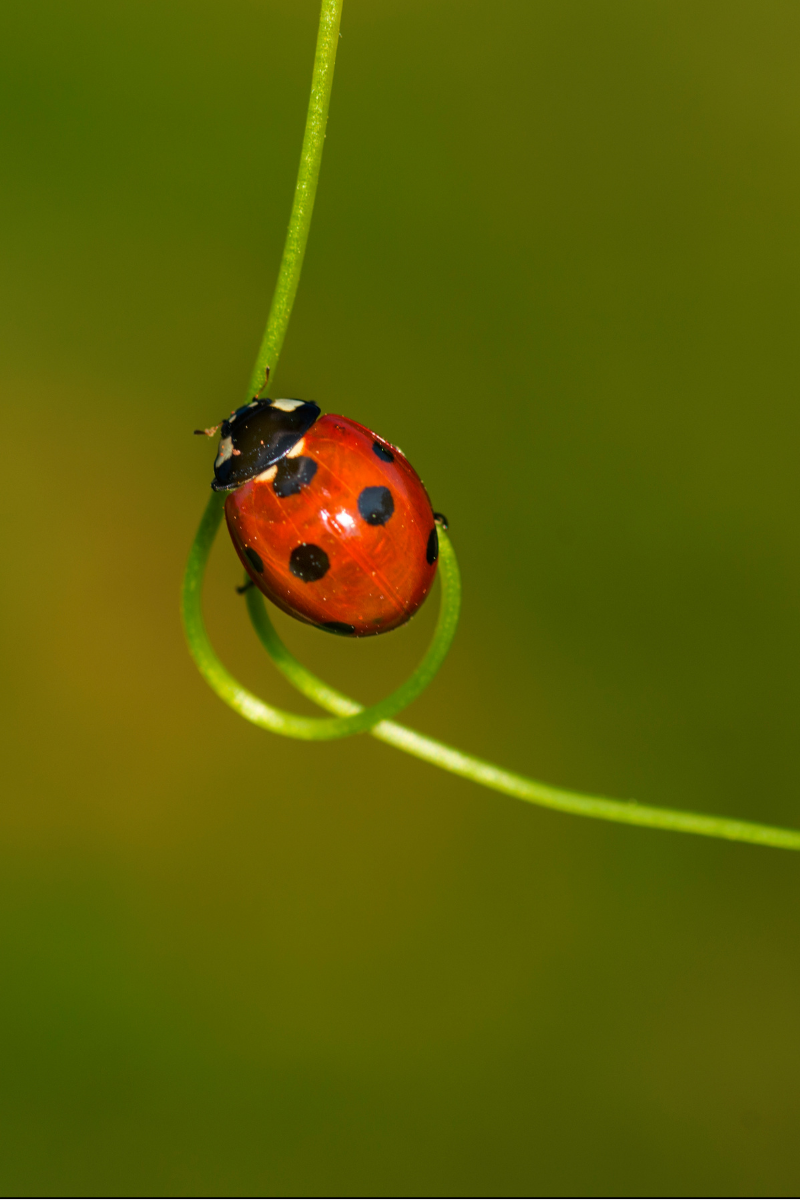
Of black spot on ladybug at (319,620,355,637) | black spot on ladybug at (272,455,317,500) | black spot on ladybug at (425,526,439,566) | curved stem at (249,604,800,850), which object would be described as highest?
black spot on ladybug at (272,455,317,500)

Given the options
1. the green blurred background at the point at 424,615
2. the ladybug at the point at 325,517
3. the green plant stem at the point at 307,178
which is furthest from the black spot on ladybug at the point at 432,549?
the green blurred background at the point at 424,615

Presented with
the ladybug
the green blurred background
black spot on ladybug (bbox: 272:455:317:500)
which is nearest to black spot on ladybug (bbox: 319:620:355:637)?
the ladybug

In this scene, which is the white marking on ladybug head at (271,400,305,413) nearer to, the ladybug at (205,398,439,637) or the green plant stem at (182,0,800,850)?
the ladybug at (205,398,439,637)

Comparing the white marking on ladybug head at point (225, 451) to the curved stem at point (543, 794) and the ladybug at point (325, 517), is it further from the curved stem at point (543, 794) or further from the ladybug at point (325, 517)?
the curved stem at point (543, 794)

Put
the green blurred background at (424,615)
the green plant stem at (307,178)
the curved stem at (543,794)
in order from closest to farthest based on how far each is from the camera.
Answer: the green plant stem at (307,178)
the curved stem at (543,794)
the green blurred background at (424,615)

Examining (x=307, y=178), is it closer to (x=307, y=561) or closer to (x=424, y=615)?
(x=307, y=561)

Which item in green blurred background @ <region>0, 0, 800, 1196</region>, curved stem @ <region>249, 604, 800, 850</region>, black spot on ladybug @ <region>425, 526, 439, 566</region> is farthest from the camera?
green blurred background @ <region>0, 0, 800, 1196</region>

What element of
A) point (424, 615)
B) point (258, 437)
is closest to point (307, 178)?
point (258, 437)
